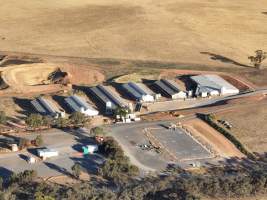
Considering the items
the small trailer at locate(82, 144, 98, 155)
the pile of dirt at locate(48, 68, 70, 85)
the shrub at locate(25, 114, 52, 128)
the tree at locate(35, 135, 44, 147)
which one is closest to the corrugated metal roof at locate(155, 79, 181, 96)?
the pile of dirt at locate(48, 68, 70, 85)

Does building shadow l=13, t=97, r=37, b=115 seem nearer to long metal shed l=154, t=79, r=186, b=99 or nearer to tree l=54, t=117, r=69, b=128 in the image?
tree l=54, t=117, r=69, b=128

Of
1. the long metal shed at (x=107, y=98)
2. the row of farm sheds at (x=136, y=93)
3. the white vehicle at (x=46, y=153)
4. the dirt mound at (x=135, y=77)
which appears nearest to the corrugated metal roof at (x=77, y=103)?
the row of farm sheds at (x=136, y=93)

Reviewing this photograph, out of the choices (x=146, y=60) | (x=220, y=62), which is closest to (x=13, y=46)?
(x=146, y=60)

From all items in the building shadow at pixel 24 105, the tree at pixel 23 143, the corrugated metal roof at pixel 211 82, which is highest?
the corrugated metal roof at pixel 211 82

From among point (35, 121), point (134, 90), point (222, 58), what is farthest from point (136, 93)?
point (222, 58)

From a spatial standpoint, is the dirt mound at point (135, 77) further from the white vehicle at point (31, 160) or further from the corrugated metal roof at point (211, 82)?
the white vehicle at point (31, 160)

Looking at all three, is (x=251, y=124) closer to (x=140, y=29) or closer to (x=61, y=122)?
(x=61, y=122)
